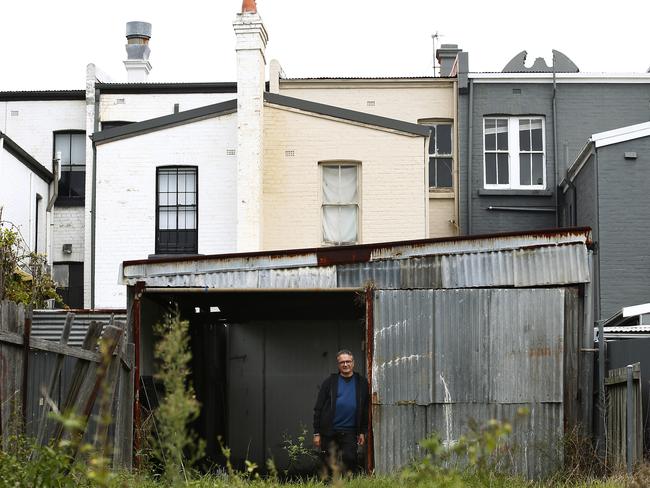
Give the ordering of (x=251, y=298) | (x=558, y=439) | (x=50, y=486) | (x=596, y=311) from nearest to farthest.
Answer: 1. (x=50, y=486)
2. (x=558, y=439)
3. (x=251, y=298)
4. (x=596, y=311)

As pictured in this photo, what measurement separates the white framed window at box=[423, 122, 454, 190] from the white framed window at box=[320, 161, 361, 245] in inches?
144

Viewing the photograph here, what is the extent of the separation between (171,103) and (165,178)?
14.7 feet

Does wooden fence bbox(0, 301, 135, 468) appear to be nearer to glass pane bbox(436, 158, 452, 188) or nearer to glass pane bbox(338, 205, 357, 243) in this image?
glass pane bbox(338, 205, 357, 243)

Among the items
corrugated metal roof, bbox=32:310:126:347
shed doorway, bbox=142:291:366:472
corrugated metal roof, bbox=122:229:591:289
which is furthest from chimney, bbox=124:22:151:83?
corrugated metal roof, bbox=122:229:591:289

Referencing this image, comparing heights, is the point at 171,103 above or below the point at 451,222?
above

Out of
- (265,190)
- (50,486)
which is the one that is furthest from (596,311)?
(50,486)

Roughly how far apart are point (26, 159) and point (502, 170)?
442 inches

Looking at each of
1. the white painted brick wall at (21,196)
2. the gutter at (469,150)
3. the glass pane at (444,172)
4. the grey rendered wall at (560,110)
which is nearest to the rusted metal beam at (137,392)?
the white painted brick wall at (21,196)

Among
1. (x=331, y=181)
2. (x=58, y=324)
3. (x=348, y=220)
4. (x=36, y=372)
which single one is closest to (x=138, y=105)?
(x=331, y=181)

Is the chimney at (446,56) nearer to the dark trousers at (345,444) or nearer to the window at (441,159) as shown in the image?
the window at (441,159)

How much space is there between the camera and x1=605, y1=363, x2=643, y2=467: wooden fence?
12883mm

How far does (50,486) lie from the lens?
8.20 m

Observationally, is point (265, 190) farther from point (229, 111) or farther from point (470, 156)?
point (470, 156)

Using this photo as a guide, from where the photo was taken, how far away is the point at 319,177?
2497 cm
